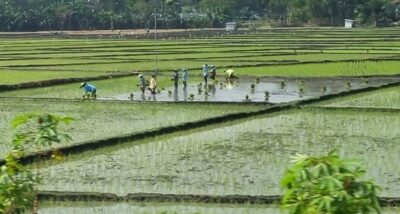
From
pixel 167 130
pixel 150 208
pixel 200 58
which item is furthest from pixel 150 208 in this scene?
pixel 200 58

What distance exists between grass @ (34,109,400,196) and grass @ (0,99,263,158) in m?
0.98

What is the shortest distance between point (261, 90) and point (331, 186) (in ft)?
52.4

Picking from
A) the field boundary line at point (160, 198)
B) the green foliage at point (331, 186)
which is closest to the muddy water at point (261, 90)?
the field boundary line at point (160, 198)

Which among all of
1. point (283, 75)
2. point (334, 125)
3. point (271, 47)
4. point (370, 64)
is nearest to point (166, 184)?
point (334, 125)

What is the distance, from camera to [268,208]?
758 centimetres

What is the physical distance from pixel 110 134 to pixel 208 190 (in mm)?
4185

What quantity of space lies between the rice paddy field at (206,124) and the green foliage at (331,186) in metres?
2.81

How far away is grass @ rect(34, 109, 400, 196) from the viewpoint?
8625 millimetres

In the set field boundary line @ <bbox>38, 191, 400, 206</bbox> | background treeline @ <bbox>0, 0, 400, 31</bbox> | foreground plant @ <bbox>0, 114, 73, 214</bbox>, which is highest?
foreground plant @ <bbox>0, 114, 73, 214</bbox>

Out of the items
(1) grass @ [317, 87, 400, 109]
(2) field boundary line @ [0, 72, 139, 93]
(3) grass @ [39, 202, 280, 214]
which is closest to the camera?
(3) grass @ [39, 202, 280, 214]

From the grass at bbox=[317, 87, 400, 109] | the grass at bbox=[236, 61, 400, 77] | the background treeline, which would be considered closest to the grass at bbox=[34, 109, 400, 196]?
the grass at bbox=[317, 87, 400, 109]

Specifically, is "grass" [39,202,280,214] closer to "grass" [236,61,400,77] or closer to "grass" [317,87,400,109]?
"grass" [317,87,400,109]

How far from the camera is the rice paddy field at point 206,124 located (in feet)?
28.1

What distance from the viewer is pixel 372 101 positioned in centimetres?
1611
